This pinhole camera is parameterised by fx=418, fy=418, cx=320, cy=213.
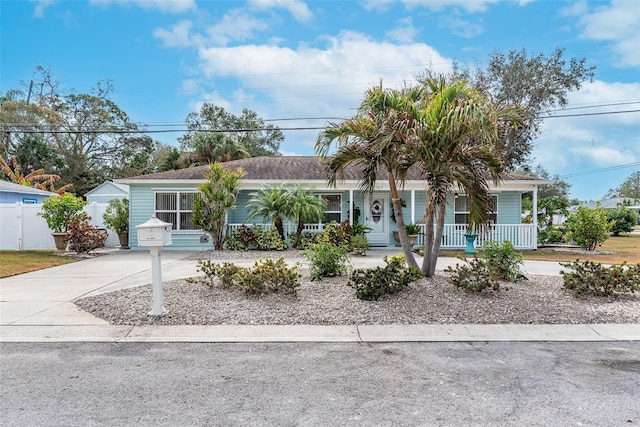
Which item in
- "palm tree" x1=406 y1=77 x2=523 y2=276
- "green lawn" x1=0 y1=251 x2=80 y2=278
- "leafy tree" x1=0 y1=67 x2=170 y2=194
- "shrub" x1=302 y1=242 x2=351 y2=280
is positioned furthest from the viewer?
"leafy tree" x1=0 y1=67 x2=170 y2=194

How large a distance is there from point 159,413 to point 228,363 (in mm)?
1174

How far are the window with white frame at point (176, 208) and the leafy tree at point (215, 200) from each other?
1.73 metres

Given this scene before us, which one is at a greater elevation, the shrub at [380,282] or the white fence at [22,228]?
the white fence at [22,228]

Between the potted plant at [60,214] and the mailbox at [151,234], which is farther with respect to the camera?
the potted plant at [60,214]

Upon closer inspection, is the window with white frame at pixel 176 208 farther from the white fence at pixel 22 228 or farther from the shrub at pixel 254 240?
the white fence at pixel 22 228

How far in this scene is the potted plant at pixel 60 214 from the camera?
15.0m

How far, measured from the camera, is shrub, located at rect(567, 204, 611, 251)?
16.1 metres

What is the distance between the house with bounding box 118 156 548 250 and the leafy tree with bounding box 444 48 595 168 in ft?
28.7

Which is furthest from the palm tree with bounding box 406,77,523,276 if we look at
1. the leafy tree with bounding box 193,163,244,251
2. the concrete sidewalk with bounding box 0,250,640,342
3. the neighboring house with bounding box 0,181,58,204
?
the neighboring house with bounding box 0,181,58,204

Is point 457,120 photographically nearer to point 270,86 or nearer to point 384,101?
point 384,101

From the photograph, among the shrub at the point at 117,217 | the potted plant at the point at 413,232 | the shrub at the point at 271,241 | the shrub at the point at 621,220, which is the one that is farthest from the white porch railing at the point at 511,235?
the shrub at the point at 621,220

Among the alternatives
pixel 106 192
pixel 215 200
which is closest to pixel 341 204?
pixel 215 200

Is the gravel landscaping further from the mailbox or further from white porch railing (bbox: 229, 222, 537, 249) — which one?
white porch railing (bbox: 229, 222, 537, 249)

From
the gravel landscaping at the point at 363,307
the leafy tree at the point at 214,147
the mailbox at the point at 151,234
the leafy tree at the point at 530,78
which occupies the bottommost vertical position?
the gravel landscaping at the point at 363,307
